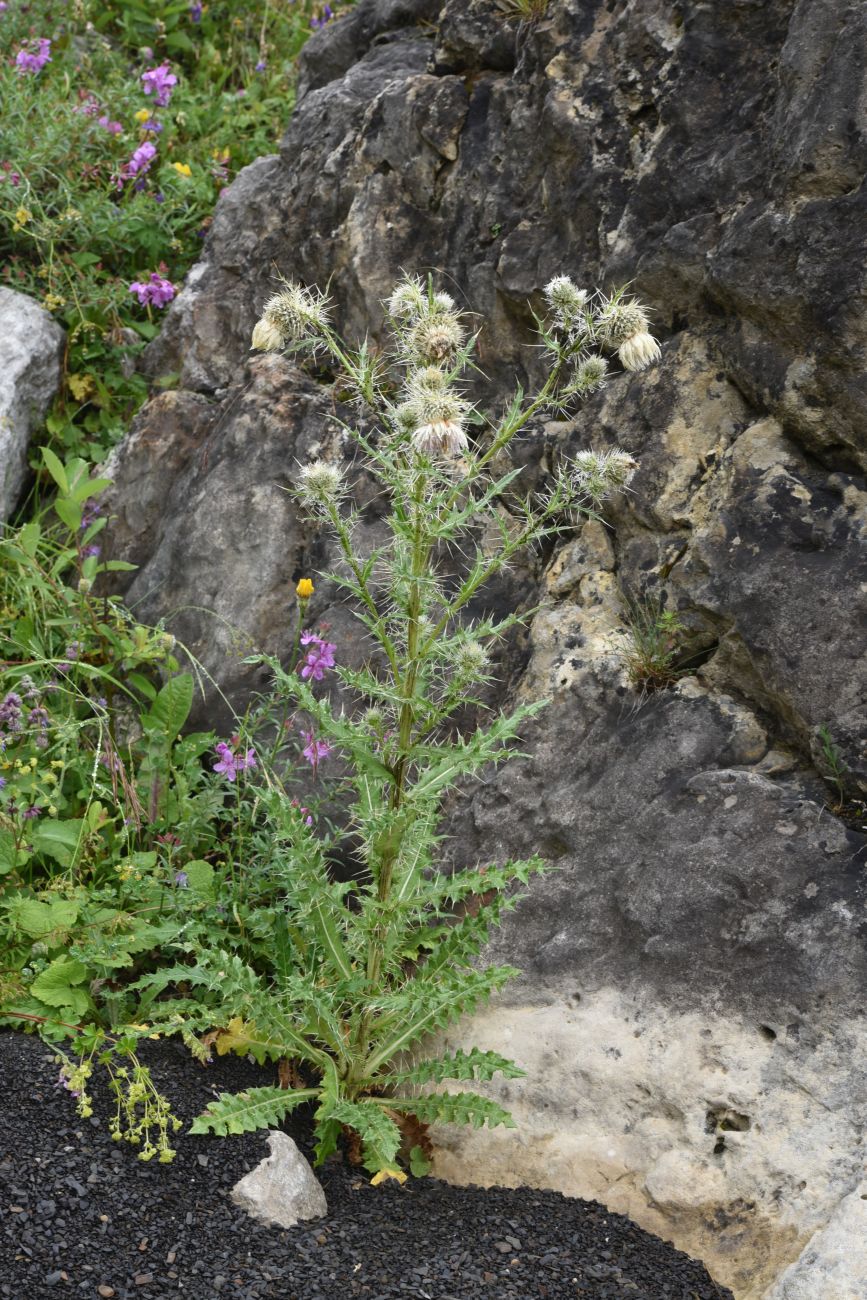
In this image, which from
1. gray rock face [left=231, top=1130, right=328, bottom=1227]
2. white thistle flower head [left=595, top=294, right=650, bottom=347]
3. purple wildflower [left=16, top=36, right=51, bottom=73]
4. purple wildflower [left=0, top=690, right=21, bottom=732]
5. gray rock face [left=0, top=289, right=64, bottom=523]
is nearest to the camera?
gray rock face [left=231, top=1130, right=328, bottom=1227]

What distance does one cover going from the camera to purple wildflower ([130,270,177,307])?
229 inches

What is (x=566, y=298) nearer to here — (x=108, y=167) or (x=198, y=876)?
(x=198, y=876)

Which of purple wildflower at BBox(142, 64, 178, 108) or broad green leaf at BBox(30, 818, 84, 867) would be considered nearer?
broad green leaf at BBox(30, 818, 84, 867)

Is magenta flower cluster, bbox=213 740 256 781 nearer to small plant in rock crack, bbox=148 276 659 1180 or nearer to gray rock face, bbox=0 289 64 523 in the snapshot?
small plant in rock crack, bbox=148 276 659 1180

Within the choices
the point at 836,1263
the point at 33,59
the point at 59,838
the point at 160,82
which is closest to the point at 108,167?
the point at 160,82

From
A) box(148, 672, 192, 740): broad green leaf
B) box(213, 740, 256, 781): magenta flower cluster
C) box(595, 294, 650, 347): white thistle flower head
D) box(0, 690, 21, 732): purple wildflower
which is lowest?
box(213, 740, 256, 781): magenta flower cluster

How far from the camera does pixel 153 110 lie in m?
6.73

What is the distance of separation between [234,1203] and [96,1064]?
1.79 ft

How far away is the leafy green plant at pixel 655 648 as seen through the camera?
353cm

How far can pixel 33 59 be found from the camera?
650cm

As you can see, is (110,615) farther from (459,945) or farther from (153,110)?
(153,110)

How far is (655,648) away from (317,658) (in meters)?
1.13

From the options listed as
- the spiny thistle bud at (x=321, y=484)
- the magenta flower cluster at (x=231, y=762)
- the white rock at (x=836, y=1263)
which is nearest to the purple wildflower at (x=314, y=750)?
the magenta flower cluster at (x=231, y=762)

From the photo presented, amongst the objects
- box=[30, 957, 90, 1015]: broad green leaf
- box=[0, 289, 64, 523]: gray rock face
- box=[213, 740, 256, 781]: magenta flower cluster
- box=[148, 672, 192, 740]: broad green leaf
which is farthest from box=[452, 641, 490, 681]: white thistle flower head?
box=[0, 289, 64, 523]: gray rock face
